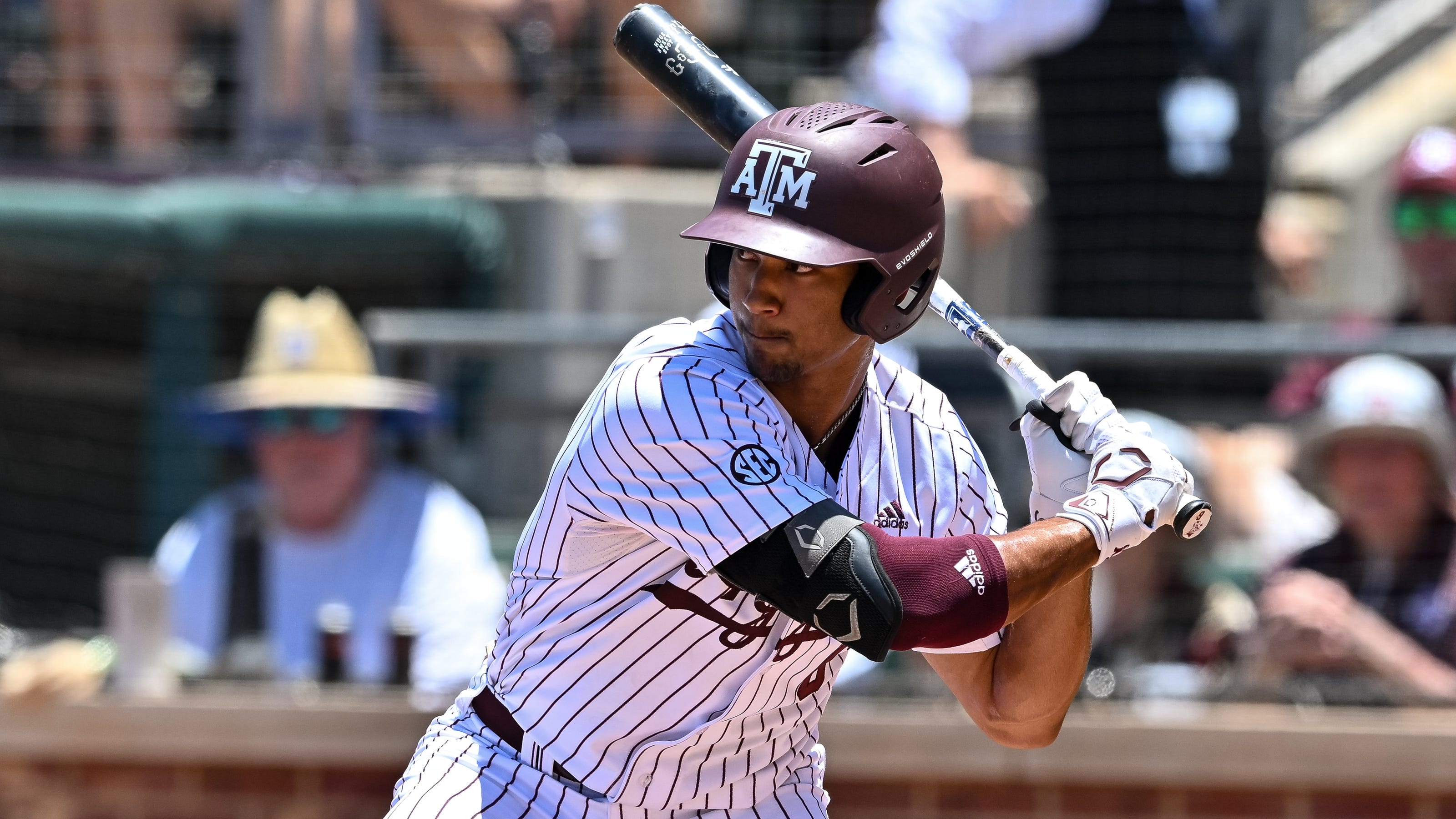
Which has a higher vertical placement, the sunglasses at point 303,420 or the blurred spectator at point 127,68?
the blurred spectator at point 127,68

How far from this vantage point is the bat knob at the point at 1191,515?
2.59 meters

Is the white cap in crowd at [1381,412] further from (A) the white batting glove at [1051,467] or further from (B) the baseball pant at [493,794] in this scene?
(B) the baseball pant at [493,794]

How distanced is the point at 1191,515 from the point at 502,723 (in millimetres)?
1056

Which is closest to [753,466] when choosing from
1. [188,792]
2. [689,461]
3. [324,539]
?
[689,461]

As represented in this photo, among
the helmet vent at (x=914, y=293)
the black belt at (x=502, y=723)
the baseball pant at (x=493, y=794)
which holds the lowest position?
the baseball pant at (x=493, y=794)

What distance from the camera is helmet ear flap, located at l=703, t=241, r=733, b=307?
8.84ft

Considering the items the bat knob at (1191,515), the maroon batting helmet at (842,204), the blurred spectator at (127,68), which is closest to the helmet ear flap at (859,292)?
the maroon batting helmet at (842,204)

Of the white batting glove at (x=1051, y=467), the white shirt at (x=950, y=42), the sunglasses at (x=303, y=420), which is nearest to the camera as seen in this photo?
the white batting glove at (x=1051, y=467)

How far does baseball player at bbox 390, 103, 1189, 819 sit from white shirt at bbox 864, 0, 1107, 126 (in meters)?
2.62

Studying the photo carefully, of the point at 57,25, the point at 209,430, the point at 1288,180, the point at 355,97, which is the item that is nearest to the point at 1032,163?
the point at 1288,180

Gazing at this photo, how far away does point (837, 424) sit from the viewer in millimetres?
2754

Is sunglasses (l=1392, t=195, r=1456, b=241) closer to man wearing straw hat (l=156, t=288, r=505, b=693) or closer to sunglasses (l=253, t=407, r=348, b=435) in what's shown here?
man wearing straw hat (l=156, t=288, r=505, b=693)

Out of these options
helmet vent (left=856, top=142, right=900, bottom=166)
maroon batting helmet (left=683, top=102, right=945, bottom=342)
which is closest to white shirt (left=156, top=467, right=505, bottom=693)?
maroon batting helmet (left=683, top=102, right=945, bottom=342)

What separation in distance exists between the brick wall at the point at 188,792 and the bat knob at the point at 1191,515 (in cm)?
270
